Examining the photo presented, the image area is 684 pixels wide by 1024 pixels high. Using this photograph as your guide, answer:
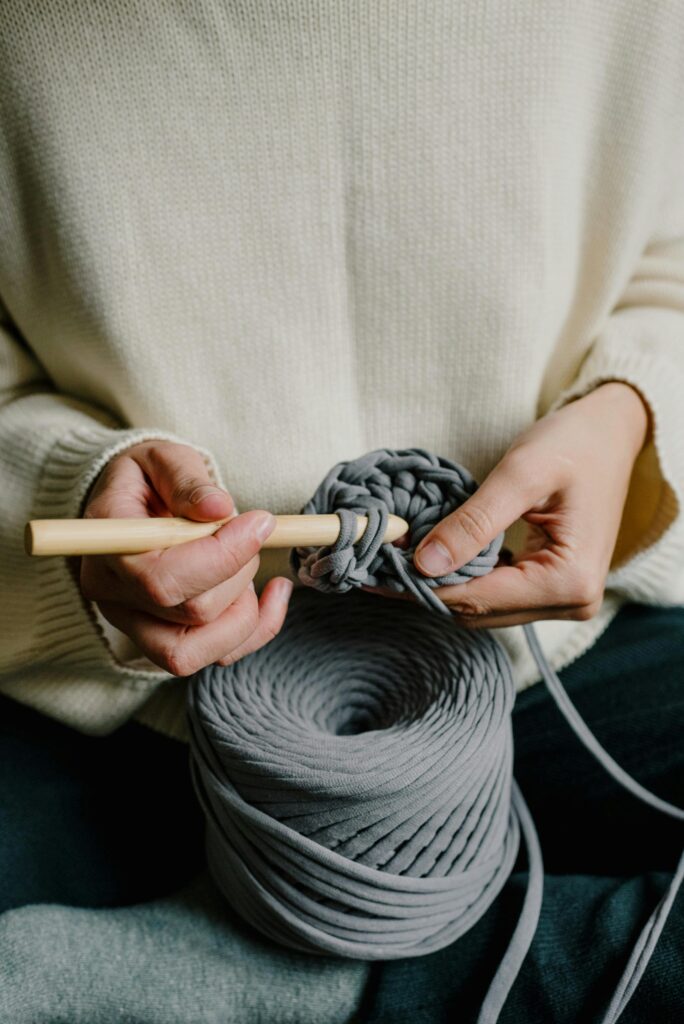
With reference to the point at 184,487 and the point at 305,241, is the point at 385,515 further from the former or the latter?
the point at 305,241

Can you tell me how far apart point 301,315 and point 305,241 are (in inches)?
2.4

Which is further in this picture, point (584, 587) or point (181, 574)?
point (584, 587)

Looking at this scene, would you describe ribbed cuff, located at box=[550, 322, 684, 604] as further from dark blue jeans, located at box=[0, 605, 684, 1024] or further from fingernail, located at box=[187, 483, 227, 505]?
fingernail, located at box=[187, 483, 227, 505]

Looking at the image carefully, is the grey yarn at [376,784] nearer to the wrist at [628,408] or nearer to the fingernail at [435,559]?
the fingernail at [435,559]

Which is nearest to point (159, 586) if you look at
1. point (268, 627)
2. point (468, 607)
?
point (268, 627)

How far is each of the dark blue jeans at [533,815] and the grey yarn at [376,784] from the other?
0.08 ft

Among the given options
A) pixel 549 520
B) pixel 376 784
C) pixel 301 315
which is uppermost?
pixel 301 315

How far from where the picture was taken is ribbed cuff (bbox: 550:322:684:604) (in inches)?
26.7

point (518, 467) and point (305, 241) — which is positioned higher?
point (305, 241)

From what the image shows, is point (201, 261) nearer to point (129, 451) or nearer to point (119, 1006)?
point (129, 451)

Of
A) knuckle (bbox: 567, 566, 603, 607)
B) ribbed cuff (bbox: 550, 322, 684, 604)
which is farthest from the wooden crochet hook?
ribbed cuff (bbox: 550, 322, 684, 604)

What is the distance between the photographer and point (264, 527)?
49 centimetres

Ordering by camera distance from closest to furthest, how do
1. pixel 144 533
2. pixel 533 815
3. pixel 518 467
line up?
pixel 144 533 → pixel 518 467 → pixel 533 815

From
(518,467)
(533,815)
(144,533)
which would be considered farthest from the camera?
(533,815)
